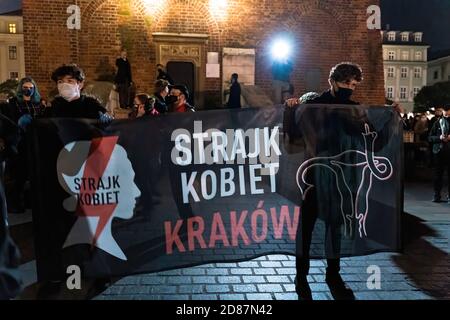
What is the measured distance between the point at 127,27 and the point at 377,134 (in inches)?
484

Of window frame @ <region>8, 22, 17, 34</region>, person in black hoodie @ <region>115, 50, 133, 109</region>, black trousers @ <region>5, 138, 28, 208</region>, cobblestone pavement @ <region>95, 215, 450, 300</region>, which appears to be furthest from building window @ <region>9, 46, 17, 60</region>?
cobblestone pavement @ <region>95, 215, 450, 300</region>

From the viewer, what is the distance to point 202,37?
1530 centimetres

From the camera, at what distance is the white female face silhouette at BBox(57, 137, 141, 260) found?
12.1 ft

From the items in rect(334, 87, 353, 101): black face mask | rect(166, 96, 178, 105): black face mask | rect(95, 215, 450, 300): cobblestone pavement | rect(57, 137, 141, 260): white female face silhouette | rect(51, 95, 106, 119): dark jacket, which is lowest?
rect(95, 215, 450, 300): cobblestone pavement

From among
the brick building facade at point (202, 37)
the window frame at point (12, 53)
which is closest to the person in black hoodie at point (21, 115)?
the brick building facade at point (202, 37)

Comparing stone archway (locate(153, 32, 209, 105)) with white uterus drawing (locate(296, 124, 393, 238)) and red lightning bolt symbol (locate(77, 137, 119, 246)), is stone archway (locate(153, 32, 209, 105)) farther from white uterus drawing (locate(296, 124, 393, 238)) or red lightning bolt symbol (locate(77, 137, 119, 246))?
red lightning bolt symbol (locate(77, 137, 119, 246))

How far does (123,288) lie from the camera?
4086 mm

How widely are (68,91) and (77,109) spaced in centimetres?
19

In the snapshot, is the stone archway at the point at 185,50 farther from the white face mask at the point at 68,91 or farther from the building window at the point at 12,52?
the building window at the point at 12,52

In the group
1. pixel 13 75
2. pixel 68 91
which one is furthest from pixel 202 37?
pixel 13 75

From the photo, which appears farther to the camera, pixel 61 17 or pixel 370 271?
pixel 61 17

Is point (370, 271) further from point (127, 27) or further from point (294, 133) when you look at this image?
point (127, 27)

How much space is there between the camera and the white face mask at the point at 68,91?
4.18m
